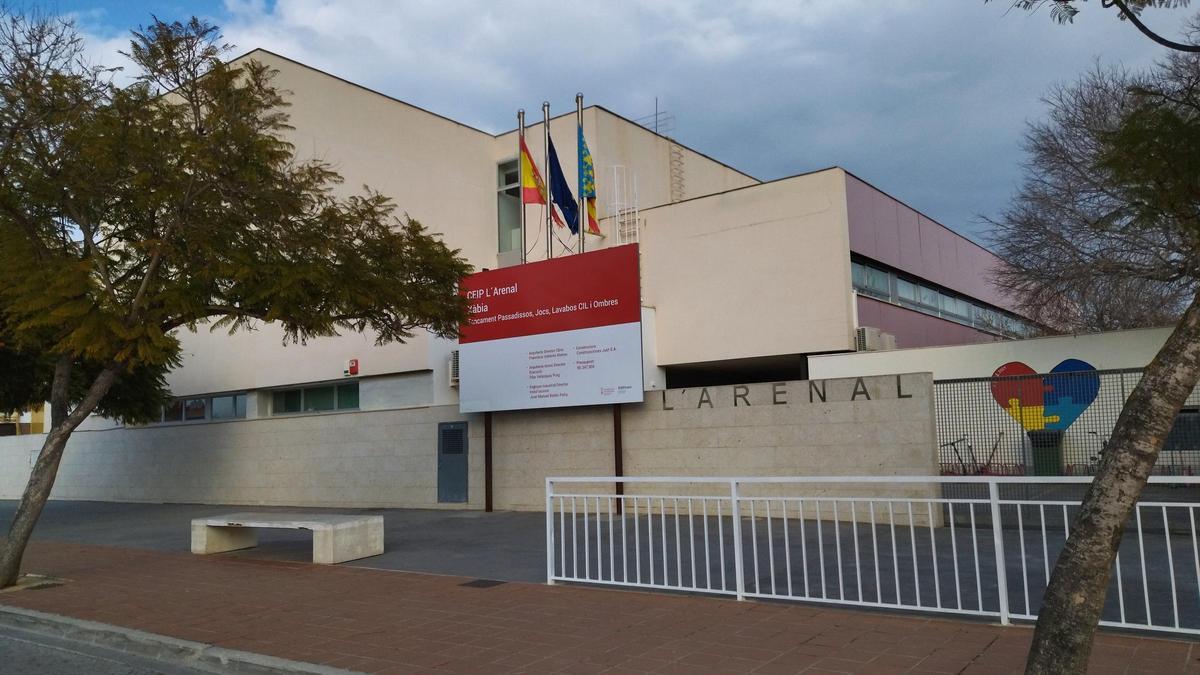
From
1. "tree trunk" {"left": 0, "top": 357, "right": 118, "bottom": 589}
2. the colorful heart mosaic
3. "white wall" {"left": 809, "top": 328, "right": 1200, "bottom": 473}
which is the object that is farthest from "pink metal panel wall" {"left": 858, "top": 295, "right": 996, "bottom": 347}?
"tree trunk" {"left": 0, "top": 357, "right": 118, "bottom": 589}

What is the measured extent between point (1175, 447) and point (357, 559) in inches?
470

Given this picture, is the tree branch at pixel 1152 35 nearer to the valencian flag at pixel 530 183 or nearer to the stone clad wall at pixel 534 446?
the stone clad wall at pixel 534 446

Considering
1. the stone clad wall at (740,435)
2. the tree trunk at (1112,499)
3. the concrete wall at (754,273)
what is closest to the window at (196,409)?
the stone clad wall at (740,435)

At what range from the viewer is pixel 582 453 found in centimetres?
1820

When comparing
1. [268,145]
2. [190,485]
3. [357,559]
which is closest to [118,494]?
[190,485]

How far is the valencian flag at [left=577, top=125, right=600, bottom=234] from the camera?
21.2 meters

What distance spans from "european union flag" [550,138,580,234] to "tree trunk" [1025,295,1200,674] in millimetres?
17803

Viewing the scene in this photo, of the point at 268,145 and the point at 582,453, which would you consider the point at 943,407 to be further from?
the point at 268,145

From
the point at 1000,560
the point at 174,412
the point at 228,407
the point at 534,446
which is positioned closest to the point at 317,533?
the point at 534,446

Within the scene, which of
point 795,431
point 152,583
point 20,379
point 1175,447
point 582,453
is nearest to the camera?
point 152,583

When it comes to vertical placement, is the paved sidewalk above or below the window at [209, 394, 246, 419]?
below

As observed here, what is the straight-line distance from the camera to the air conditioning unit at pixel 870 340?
59.4 ft

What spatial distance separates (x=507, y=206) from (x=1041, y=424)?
57.0 ft

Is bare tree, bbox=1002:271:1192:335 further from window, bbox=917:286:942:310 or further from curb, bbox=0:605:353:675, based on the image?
curb, bbox=0:605:353:675
